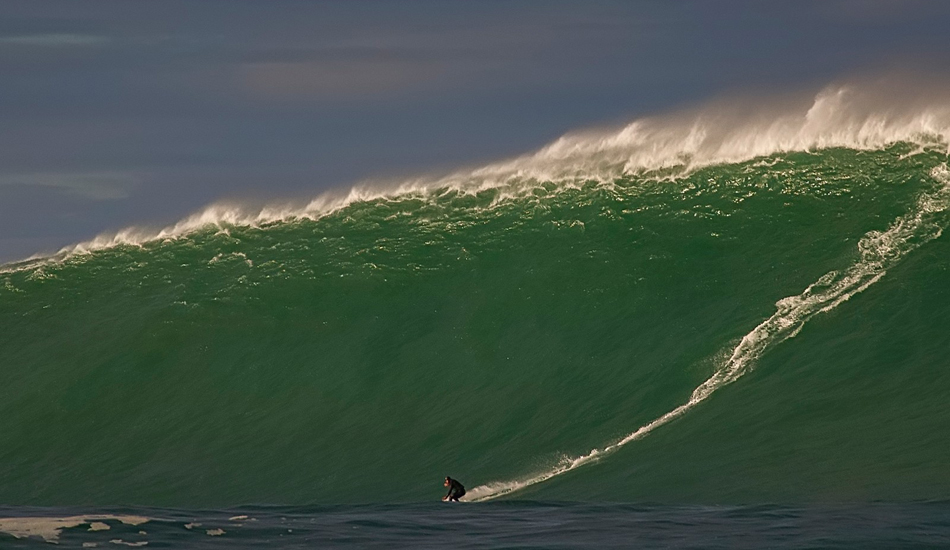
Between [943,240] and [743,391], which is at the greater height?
[943,240]

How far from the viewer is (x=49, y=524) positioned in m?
8.84

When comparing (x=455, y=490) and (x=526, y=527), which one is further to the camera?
(x=455, y=490)

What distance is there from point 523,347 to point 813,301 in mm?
3524

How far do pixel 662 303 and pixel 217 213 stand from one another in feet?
29.2

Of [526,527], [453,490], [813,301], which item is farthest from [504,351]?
[526,527]

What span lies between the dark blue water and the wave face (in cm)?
99

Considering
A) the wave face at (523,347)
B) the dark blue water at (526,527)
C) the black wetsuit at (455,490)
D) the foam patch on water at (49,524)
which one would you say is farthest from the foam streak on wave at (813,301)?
the foam patch on water at (49,524)

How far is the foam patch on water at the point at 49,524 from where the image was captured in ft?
27.5

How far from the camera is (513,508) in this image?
9875 mm

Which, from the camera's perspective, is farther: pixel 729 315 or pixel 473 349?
pixel 473 349

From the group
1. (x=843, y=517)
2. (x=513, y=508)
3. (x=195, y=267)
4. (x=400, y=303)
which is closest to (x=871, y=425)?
(x=843, y=517)

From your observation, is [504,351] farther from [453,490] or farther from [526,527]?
[526,527]

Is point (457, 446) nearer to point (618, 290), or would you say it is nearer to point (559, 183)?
point (618, 290)

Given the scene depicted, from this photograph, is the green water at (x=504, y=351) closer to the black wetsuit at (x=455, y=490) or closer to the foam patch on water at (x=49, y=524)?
the black wetsuit at (x=455, y=490)
